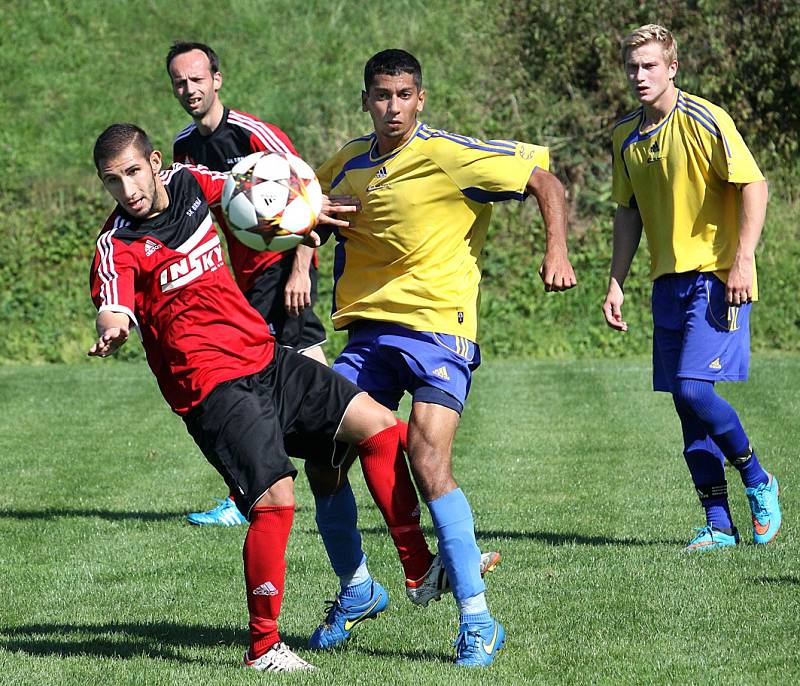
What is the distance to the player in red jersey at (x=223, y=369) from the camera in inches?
170

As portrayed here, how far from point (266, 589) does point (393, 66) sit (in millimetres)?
1967

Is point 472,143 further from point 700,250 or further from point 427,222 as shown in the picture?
point 700,250

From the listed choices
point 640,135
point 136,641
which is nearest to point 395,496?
point 136,641

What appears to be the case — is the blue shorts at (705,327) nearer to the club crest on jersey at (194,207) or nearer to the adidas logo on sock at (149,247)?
the club crest on jersey at (194,207)

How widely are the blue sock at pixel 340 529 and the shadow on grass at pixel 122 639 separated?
345 millimetres

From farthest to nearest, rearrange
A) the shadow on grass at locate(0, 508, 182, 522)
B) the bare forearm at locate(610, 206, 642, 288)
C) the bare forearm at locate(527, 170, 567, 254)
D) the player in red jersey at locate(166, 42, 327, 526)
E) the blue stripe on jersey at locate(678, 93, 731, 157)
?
the shadow on grass at locate(0, 508, 182, 522) → the player in red jersey at locate(166, 42, 327, 526) → the bare forearm at locate(610, 206, 642, 288) → the blue stripe on jersey at locate(678, 93, 731, 157) → the bare forearm at locate(527, 170, 567, 254)

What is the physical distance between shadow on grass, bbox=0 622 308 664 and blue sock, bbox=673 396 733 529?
2.37m

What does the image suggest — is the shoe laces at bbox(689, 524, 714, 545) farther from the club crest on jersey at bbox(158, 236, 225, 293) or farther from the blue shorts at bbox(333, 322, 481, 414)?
the club crest on jersey at bbox(158, 236, 225, 293)

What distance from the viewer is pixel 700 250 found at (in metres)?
6.00

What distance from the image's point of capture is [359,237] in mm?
4926

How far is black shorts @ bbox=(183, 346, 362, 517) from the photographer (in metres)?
4.32

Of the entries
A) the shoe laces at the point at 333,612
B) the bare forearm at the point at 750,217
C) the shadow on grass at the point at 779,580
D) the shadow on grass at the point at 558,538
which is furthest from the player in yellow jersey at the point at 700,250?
the shoe laces at the point at 333,612

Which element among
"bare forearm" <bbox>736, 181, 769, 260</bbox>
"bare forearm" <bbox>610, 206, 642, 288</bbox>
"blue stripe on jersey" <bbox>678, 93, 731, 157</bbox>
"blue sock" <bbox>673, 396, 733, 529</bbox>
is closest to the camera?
"bare forearm" <bbox>736, 181, 769, 260</bbox>

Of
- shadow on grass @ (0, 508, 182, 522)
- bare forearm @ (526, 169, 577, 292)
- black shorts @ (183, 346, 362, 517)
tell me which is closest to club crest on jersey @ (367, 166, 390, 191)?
bare forearm @ (526, 169, 577, 292)
